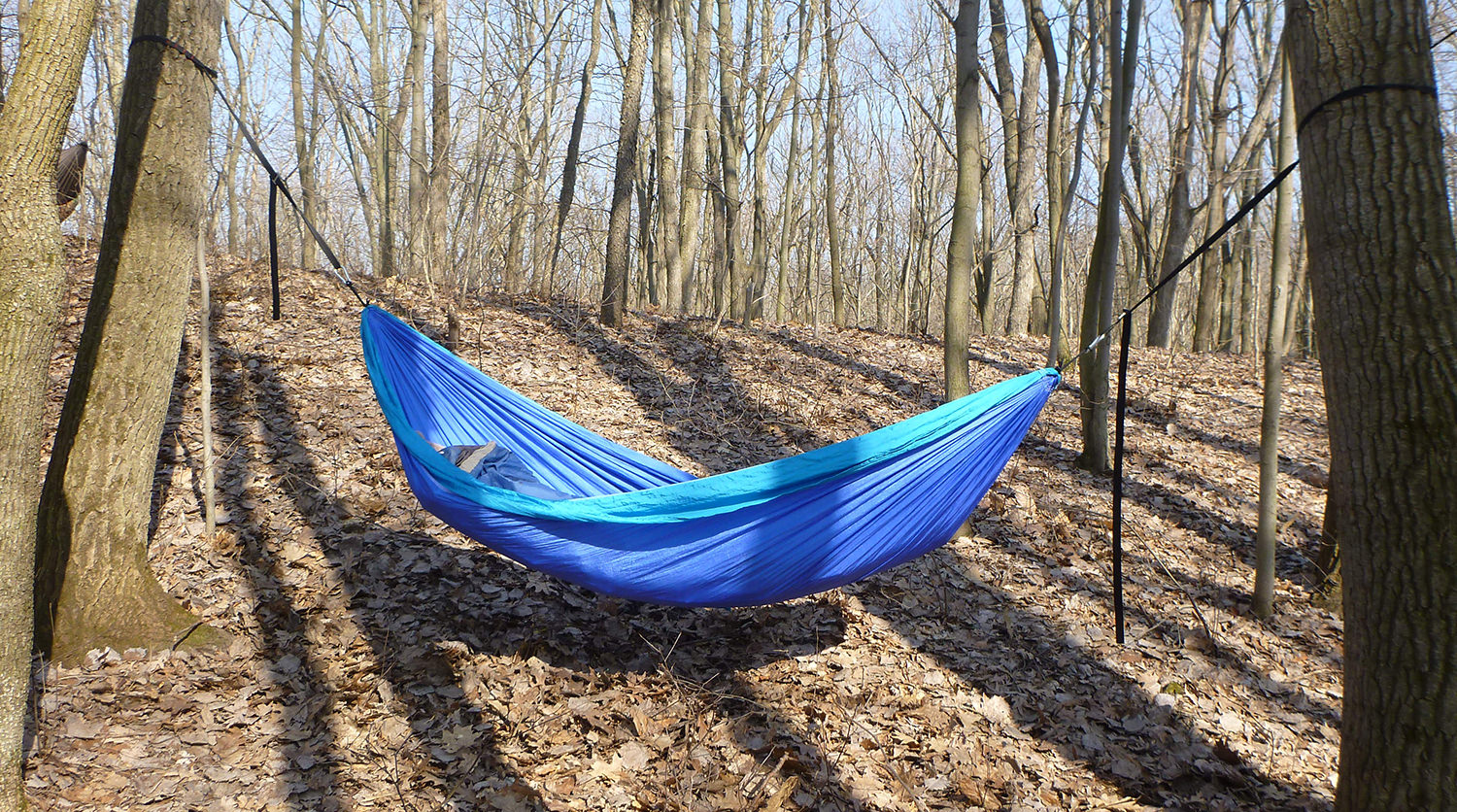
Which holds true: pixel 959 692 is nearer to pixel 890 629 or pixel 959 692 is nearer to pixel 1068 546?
pixel 890 629

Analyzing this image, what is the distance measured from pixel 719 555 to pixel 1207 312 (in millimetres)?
8965

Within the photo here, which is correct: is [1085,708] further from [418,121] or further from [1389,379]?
[418,121]

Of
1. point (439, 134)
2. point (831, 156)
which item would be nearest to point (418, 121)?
point (439, 134)

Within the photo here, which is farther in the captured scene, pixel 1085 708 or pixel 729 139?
pixel 729 139

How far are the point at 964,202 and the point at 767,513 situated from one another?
206 cm

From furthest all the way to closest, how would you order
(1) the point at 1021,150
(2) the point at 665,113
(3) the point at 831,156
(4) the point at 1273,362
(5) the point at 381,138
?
(5) the point at 381,138, (1) the point at 1021,150, (3) the point at 831,156, (2) the point at 665,113, (4) the point at 1273,362

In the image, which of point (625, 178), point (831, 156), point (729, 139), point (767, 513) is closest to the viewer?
point (767, 513)

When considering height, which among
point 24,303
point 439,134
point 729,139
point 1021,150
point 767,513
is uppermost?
point 729,139

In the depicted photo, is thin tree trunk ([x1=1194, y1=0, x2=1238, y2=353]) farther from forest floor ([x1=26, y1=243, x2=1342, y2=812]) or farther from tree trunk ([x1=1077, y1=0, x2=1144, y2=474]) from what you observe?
tree trunk ([x1=1077, y1=0, x2=1144, y2=474])

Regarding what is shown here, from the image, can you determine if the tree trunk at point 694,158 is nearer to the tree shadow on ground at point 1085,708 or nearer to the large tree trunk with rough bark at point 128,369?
the tree shadow on ground at point 1085,708

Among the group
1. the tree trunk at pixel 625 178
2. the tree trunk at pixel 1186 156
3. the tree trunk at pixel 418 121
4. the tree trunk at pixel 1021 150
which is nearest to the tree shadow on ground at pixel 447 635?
the tree trunk at pixel 625 178

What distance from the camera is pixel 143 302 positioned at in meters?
2.59

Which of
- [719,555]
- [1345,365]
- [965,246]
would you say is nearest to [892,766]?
[719,555]

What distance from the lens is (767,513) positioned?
246 centimetres
